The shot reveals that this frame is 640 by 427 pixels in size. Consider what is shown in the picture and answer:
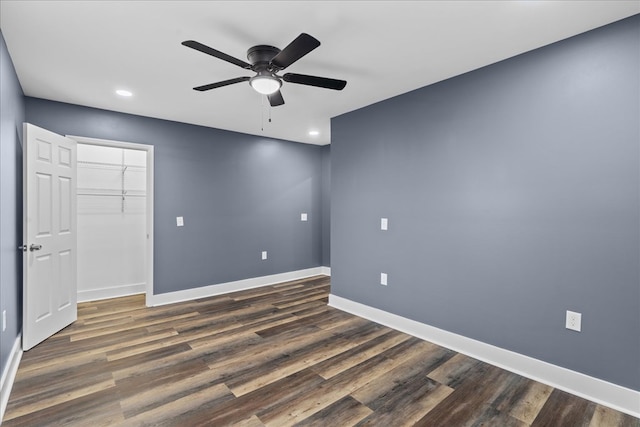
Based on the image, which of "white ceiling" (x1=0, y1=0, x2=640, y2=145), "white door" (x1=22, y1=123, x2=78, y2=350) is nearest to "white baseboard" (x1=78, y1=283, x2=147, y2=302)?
"white door" (x1=22, y1=123, x2=78, y2=350)

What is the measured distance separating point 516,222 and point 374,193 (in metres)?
1.55

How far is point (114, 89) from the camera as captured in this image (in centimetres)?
325

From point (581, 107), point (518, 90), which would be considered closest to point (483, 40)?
point (518, 90)

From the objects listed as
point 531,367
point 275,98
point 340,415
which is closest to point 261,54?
point 275,98

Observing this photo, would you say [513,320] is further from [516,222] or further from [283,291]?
[283,291]

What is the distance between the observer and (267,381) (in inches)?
94.4

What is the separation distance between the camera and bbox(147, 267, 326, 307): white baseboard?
14.1ft

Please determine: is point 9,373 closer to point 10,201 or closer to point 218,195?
point 10,201

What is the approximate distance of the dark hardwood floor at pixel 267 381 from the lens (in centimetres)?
199

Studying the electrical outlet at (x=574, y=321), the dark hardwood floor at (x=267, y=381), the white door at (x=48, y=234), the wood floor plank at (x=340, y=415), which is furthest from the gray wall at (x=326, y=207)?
the electrical outlet at (x=574, y=321)

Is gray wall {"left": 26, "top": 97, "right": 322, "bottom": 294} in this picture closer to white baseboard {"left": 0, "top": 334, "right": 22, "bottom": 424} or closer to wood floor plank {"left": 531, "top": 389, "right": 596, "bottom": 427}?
white baseboard {"left": 0, "top": 334, "right": 22, "bottom": 424}

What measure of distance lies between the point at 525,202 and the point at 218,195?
→ 396 centimetres

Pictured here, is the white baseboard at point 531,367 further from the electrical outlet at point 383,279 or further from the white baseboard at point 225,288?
the white baseboard at point 225,288

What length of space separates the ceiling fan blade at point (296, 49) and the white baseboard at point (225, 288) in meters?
3.51
